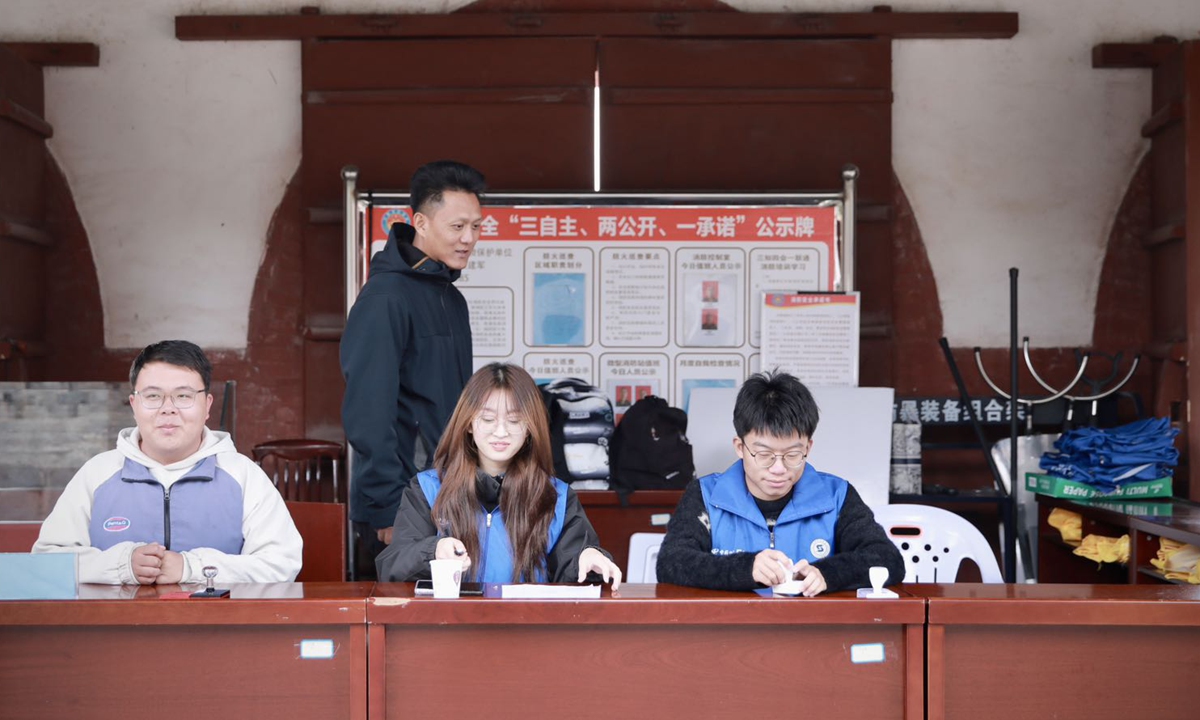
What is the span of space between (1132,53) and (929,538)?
258cm

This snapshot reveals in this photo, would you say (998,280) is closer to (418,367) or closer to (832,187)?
(832,187)

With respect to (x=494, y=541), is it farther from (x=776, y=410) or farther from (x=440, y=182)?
(x=440, y=182)

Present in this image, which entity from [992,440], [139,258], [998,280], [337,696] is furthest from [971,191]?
[337,696]

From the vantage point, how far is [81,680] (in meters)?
1.58

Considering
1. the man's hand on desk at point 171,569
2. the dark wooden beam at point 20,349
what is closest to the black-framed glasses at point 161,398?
the man's hand on desk at point 171,569

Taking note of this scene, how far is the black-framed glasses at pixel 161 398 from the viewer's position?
7.08 ft

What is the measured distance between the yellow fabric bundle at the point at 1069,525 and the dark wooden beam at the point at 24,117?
3864 mm

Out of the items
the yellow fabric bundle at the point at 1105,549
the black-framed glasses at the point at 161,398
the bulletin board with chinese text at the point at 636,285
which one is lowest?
the yellow fabric bundle at the point at 1105,549

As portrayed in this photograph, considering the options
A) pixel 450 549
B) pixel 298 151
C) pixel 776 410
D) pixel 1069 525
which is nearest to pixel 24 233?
pixel 298 151

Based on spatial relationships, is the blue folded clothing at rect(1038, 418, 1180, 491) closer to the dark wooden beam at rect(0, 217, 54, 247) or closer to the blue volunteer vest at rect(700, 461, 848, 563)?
the blue volunteer vest at rect(700, 461, 848, 563)

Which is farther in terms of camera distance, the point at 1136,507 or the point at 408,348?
the point at 1136,507

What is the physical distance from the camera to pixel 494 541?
209 centimetres

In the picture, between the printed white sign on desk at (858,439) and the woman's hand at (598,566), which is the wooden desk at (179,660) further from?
the printed white sign on desk at (858,439)

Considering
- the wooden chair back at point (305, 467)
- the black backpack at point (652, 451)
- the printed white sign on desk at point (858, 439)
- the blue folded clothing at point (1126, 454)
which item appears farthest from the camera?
the wooden chair back at point (305, 467)
